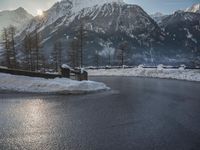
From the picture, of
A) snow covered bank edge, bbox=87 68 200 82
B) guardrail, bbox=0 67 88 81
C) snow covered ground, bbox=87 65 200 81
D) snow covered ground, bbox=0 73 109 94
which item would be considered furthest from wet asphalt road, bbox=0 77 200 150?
snow covered ground, bbox=87 65 200 81

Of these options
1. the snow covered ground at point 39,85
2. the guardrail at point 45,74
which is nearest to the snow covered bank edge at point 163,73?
the guardrail at point 45,74

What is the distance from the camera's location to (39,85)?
14742 millimetres

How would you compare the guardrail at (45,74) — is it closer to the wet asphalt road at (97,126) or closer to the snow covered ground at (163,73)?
the wet asphalt road at (97,126)

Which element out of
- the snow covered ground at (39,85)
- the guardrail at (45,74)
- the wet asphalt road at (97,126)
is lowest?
the wet asphalt road at (97,126)

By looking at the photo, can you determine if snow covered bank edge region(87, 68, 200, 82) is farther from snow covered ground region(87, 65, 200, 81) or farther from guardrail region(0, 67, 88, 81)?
guardrail region(0, 67, 88, 81)

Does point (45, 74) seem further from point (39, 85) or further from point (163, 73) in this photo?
point (163, 73)

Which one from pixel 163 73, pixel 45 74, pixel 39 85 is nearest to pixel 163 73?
pixel 163 73

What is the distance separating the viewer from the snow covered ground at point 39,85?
47.0 ft

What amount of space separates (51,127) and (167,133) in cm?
333

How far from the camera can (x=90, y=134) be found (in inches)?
260

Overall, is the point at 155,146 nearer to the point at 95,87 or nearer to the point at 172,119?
the point at 172,119

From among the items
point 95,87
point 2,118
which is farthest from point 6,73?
point 2,118

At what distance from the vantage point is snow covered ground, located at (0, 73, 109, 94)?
1432 centimetres

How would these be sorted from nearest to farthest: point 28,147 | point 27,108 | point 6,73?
point 28,147 → point 27,108 → point 6,73
